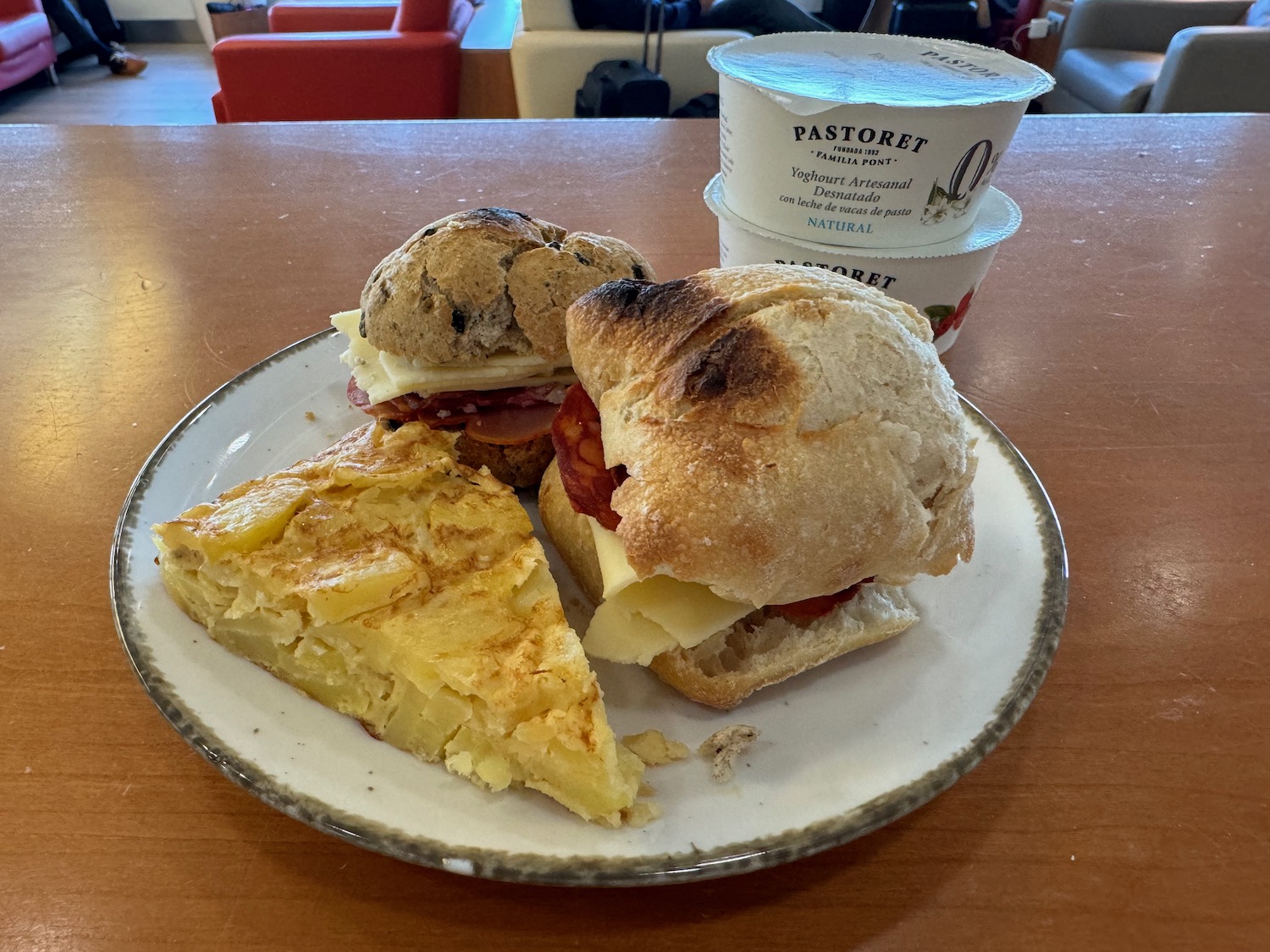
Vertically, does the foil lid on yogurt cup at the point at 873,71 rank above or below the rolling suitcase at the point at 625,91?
above

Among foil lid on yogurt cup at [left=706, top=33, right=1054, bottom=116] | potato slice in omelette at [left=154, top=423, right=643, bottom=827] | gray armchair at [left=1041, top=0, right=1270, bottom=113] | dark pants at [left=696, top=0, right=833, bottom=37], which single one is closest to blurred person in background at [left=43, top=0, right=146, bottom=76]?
dark pants at [left=696, top=0, right=833, bottom=37]

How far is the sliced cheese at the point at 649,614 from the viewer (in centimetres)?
147

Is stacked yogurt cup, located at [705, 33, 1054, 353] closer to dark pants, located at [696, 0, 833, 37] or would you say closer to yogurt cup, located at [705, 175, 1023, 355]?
yogurt cup, located at [705, 175, 1023, 355]

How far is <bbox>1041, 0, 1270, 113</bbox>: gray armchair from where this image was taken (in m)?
6.23

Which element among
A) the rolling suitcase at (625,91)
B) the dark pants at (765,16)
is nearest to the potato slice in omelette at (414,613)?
the rolling suitcase at (625,91)

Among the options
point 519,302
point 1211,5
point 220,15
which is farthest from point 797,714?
point 220,15

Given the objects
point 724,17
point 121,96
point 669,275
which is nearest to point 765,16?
point 724,17

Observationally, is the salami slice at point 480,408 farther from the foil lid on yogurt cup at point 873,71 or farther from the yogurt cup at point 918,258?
the foil lid on yogurt cup at point 873,71

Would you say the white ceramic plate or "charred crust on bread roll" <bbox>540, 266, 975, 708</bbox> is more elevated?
"charred crust on bread roll" <bbox>540, 266, 975, 708</bbox>

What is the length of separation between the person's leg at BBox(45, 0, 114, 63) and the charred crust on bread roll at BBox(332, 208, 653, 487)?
38.9ft

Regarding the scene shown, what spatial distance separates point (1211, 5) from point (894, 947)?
915cm

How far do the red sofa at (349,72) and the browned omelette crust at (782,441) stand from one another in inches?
227

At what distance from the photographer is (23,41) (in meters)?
9.15

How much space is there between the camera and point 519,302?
189 cm
